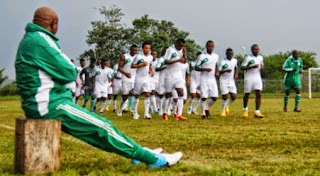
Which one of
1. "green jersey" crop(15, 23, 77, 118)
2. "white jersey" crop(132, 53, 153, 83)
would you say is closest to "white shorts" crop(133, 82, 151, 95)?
"white jersey" crop(132, 53, 153, 83)

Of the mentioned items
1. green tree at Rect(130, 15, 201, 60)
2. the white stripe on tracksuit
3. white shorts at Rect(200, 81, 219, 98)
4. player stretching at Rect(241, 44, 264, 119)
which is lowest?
the white stripe on tracksuit

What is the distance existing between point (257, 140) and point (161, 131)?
2.59m

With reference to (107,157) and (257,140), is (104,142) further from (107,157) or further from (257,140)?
(257,140)

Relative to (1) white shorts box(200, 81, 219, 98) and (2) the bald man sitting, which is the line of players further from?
(2) the bald man sitting

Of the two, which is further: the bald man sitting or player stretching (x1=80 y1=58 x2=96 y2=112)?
player stretching (x1=80 y1=58 x2=96 y2=112)

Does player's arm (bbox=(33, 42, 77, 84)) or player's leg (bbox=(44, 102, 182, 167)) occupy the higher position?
player's arm (bbox=(33, 42, 77, 84))

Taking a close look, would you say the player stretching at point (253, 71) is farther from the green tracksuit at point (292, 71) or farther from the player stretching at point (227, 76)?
the green tracksuit at point (292, 71)

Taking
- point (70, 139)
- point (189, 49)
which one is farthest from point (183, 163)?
point (189, 49)

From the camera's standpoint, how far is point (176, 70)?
49.4ft

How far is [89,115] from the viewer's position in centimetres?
563

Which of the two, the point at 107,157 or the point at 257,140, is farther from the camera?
the point at 257,140

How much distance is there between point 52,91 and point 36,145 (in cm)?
59

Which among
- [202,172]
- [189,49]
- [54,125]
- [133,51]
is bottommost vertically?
[202,172]

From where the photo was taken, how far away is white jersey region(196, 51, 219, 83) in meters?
15.7
